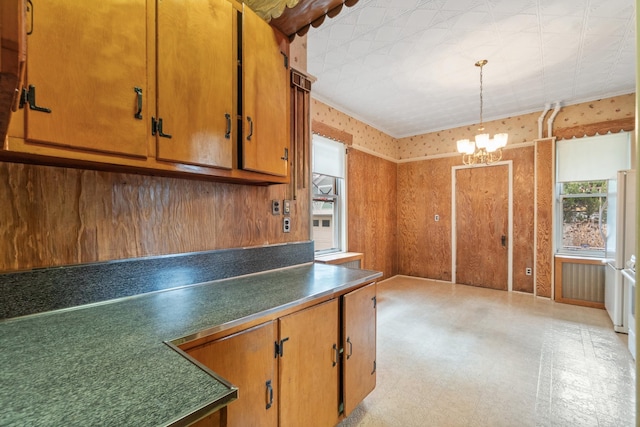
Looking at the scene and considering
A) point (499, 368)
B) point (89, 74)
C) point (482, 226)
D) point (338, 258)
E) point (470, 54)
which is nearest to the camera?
point (89, 74)

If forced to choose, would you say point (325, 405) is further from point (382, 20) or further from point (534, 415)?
point (382, 20)

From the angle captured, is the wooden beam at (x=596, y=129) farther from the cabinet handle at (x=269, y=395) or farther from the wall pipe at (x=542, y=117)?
the cabinet handle at (x=269, y=395)

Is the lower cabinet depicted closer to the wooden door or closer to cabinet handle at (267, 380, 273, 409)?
cabinet handle at (267, 380, 273, 409)

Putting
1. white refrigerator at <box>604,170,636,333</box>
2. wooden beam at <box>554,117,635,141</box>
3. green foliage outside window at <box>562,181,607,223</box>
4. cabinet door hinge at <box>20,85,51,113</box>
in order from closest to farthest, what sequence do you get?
cabinet door hinge at <box>20,85,51,113</box> < white refrigerator at <box>604,170,636,333</box> < wooden beam at <box>554,117,635,141</box> < green foliage outside window at <box>562,181,607,223</box>

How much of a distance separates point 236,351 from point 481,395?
6.36ft

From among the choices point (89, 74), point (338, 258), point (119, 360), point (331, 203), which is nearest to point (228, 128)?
point (89, 74)

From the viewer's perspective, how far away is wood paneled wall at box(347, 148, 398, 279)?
447 cm

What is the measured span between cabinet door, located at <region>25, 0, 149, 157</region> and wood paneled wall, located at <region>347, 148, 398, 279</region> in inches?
136

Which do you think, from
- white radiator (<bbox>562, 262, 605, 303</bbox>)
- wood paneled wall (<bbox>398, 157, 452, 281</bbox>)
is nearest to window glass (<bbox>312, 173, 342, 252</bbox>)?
wood paneled wall (<bbox>398, 157, 452, 281</bbox>)

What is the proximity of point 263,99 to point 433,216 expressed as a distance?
4.54m

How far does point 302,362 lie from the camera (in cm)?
133

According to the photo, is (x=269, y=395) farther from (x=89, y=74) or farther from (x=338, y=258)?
(x=338, y=258)

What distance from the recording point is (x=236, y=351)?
3.44ft

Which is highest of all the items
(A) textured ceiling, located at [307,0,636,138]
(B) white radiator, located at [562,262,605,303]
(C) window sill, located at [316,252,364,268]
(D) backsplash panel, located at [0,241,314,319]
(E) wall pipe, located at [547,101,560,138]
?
(A) textured ceiling, located at [307,0,636,138]
